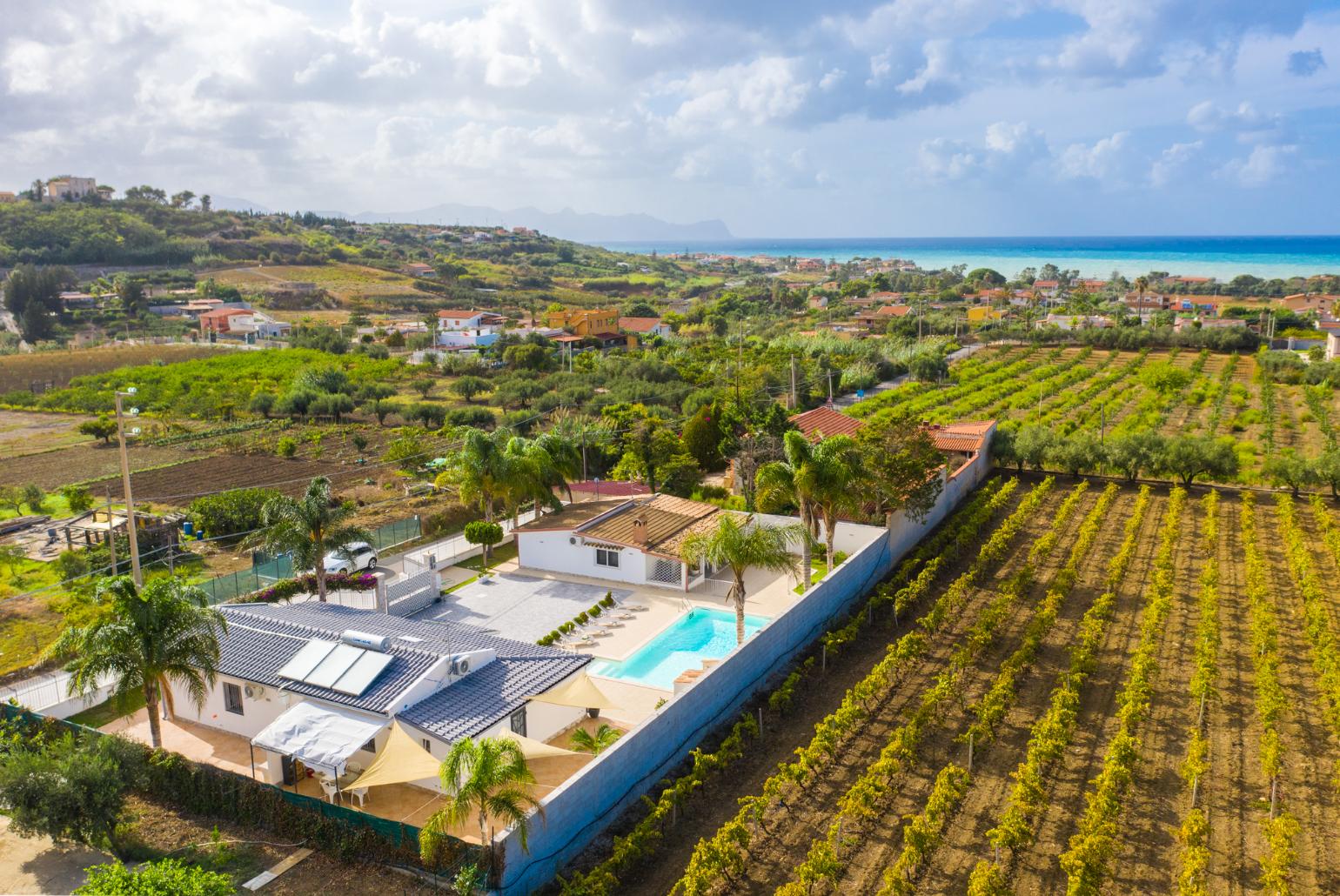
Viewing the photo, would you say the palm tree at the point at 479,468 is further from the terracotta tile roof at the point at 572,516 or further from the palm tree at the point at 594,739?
the palm tree at the point at 594,739

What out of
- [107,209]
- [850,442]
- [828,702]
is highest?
[107,209]

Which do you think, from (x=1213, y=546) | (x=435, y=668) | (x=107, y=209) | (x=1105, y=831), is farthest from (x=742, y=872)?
(x=107, y=209)

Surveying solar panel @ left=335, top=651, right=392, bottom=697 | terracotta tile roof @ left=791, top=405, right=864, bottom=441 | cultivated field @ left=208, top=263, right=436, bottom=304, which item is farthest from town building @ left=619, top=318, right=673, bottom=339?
solar panel @ left=335, top=651, right=392, bottom=697

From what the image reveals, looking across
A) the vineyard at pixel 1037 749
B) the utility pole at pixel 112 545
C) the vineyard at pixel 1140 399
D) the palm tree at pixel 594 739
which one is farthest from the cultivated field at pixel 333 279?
the palm tree at pixel 594 739

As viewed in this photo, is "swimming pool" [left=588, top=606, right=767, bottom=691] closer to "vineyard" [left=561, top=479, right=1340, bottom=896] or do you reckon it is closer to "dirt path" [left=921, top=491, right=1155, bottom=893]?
"vineyard" [left=561, top=479, right=1340, bottom=896]

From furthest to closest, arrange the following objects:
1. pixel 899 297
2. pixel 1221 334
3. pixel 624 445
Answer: pixel 899 297 < pixel 1221 334 < pixel 624 445

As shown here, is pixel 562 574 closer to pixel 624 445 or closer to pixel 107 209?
pixel 624 445

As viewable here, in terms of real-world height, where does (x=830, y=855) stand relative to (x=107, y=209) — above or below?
below
